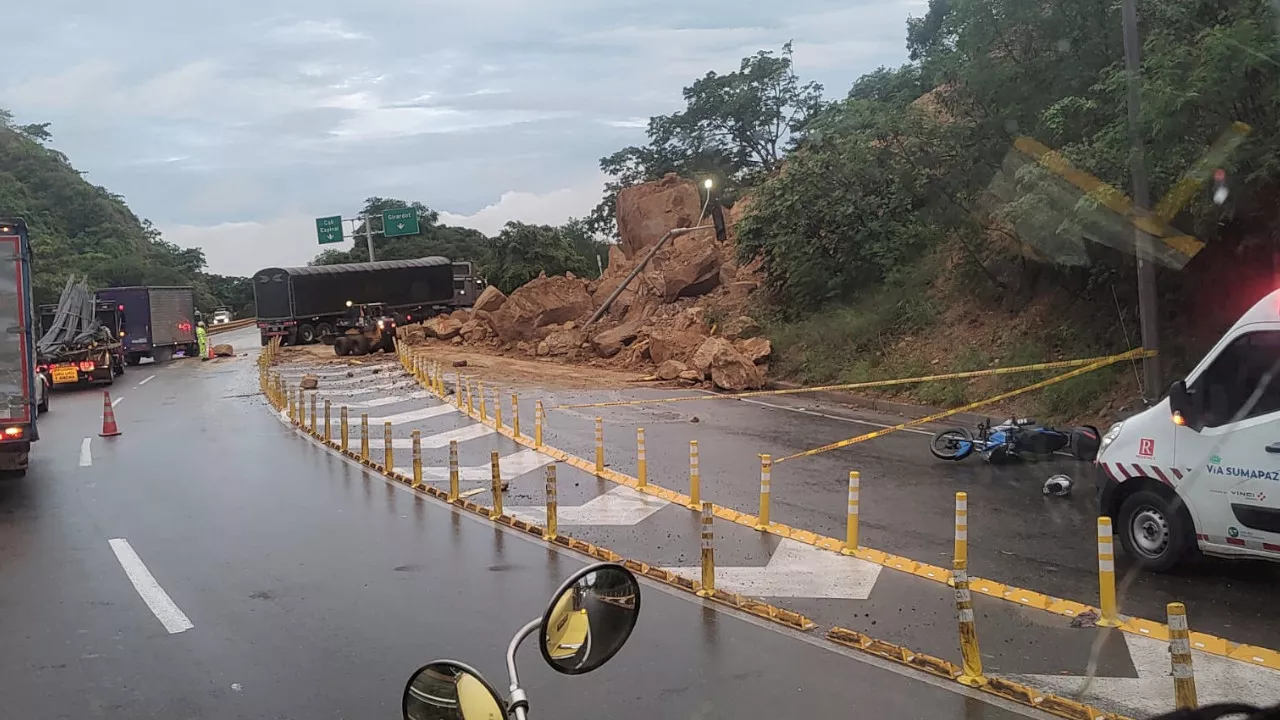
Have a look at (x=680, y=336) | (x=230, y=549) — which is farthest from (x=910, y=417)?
(x=230, y=549)

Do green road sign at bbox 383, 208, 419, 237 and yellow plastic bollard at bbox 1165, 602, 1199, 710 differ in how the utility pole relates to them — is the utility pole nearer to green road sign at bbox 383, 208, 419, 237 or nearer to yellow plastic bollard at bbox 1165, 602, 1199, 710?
yellow plastic bollard at bbox 1165, 602, 1199, 710

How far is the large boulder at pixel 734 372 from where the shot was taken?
23.0 meters

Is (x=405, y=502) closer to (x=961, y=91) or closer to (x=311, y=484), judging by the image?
(x=311, y=484)

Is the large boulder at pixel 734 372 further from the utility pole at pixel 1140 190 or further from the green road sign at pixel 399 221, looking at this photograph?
the green road sign at pixel 399 221

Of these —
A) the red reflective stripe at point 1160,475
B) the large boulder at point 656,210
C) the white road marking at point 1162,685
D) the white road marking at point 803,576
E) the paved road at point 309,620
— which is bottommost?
the white road marking at point 803,576

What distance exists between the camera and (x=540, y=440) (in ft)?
50.3

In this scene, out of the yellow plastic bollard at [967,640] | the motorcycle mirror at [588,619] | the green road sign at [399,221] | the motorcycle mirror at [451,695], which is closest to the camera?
the motorcycle mirror at [451,695]

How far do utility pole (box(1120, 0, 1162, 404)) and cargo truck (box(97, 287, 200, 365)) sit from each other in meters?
34.9

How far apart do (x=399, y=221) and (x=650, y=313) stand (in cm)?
2492

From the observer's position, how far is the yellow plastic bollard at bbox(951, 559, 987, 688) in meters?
5.86

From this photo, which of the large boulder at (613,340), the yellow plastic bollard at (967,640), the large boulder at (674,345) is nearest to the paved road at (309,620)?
the yellow plastic bollard at (967,640)

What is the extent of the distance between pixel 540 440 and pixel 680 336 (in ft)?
40.2

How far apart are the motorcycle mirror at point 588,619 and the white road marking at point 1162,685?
393 centimetres

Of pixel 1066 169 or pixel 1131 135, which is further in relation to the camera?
pixel 1066 169
